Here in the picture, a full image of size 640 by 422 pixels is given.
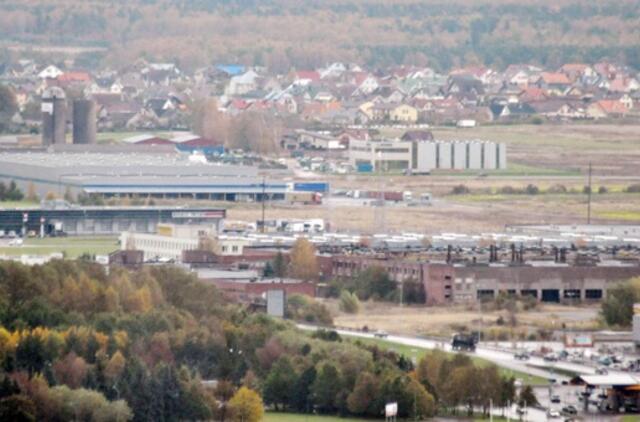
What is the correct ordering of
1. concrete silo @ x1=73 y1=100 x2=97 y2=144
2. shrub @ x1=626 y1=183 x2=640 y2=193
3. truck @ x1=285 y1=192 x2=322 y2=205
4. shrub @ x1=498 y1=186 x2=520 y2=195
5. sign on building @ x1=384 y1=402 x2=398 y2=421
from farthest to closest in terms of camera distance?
concrete silo @ x1=73 y1=100 x2=97 y2=144 < shrub @ x1=626 y1=183 x2=640 y2=193 < shrub @ x1=498 y1=186 x2=520 y2=195 < truck @ x1=285 y1=192 x2=322 y2=205 < sign on building @ x1=384 y1=402 x2=398 y2=421

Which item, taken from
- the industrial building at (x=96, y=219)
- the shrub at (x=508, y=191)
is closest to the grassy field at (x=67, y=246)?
the industrial building at (x=96, y=219)

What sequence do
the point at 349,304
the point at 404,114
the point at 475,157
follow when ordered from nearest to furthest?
the point at 349,304, the point at 475,157, the point at 404,114

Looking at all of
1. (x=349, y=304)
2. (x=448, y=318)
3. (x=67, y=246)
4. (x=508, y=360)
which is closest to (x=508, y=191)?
(x=67, y=246)

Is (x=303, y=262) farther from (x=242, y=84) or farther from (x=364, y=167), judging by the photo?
(x=242, y=84)

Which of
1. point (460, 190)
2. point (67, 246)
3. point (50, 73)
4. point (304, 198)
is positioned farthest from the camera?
point (50, 73)

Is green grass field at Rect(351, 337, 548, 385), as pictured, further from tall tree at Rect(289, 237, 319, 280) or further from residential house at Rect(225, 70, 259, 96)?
residential house at Rect(225, 70, 259, 96)

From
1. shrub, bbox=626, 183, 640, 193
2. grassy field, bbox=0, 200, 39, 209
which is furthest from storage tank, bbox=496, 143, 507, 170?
grassy field, bbox=0, 200, 39, 209
